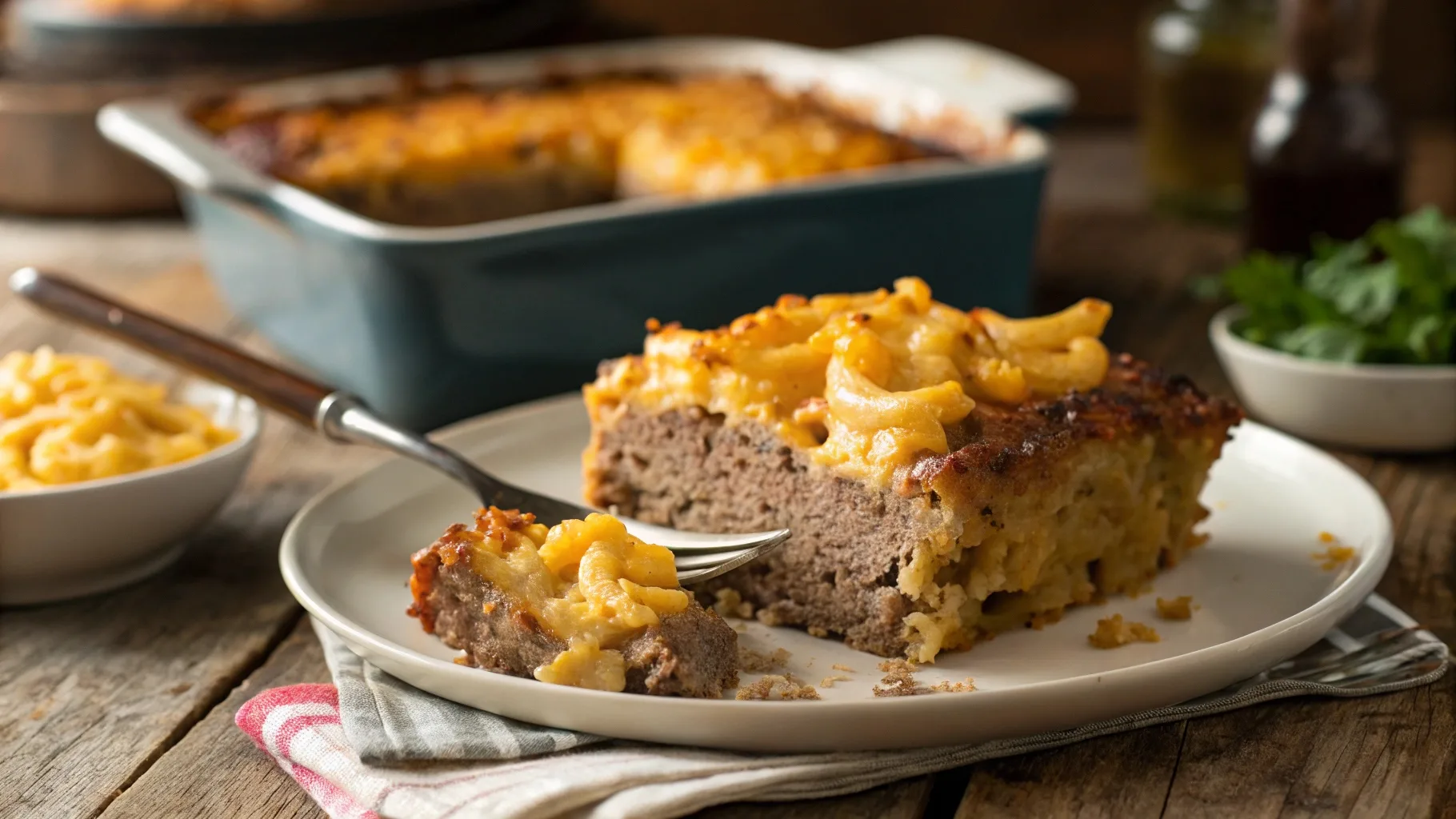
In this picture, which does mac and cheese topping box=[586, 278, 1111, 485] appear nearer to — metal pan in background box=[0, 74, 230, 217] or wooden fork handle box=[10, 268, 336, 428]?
wooden fork handle box=[10, 268, 336, 428]

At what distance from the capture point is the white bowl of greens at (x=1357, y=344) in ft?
10.2

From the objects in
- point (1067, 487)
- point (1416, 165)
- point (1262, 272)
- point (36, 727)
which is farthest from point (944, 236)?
point (1416, 165)

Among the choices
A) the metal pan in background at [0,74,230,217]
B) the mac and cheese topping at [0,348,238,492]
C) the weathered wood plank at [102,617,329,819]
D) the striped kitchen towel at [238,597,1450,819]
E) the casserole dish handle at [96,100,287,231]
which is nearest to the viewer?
Answer: the striped kitchen towel at [238,597,1450,819]

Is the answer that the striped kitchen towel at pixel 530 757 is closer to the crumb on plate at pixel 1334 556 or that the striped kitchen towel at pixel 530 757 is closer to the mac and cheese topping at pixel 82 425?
the crumb on plate at pixel 1334 556

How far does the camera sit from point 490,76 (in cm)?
493

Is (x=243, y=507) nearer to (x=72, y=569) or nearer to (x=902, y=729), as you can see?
(x=72, y=569)

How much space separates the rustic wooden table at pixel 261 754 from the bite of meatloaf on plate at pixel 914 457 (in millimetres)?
Answer: 340

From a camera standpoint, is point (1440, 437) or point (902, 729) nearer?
point (902, 729)

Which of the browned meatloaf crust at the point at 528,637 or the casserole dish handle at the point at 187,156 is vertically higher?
the casserole dish handle at the point at 187,156

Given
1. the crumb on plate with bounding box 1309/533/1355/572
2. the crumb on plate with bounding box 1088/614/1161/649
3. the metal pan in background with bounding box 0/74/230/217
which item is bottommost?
the metal pan in background with bounding box 0/74/230/217

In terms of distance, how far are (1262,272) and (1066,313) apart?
100 centimetres

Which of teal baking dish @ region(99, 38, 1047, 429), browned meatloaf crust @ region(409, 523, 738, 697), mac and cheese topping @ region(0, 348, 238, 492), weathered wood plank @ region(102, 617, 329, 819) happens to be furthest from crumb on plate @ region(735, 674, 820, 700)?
teal baking dish @ region(99, 38, 1047, 429)

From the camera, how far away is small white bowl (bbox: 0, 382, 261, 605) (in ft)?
8.30

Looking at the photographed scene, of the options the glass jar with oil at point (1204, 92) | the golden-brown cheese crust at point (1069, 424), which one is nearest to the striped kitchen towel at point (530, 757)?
the golden-brown cheese crust at point (1069, 424)
